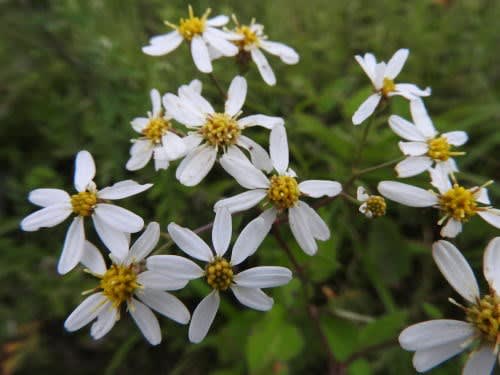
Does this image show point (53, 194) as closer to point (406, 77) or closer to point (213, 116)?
point (213, 116)

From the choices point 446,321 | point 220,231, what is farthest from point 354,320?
point 220,231

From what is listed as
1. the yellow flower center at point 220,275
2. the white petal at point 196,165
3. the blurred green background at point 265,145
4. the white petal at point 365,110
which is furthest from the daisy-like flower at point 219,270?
the white petal at point 365,110

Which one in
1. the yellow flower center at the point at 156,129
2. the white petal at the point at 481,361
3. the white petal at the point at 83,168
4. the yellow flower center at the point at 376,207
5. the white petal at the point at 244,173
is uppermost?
the yellow flower center at the point at 156,129

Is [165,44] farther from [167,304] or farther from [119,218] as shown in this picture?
[167,304]

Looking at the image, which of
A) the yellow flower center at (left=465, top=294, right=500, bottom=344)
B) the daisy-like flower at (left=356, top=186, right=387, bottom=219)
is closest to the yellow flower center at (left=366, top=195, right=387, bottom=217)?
the daisy-like flower at (left=356, top=186, right=387, bottom=219)

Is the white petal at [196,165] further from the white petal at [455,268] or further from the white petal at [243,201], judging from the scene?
the white petal at [455,268]

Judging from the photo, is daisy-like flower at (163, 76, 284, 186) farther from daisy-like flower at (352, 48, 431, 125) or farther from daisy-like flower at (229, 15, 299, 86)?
→ daisy-like flower at (352, 48, 431, 125)
